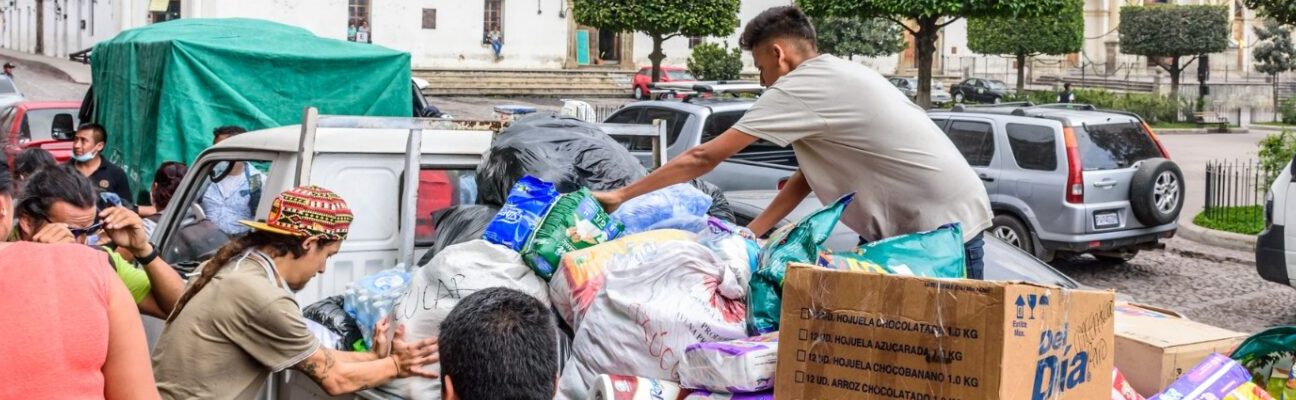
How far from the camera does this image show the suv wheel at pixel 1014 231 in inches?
453

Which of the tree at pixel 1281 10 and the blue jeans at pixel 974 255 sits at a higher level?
the tree at pixel 1281 10

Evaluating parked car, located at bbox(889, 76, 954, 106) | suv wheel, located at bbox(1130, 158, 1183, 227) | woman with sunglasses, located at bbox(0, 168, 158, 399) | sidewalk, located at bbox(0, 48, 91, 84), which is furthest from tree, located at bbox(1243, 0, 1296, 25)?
sidewalk, located at bbox(0, 48, 91, 84)

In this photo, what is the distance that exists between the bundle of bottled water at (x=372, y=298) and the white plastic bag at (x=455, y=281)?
0.10m

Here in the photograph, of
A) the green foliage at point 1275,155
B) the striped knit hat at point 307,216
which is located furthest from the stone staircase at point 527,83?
the striped knit hat at point 307,216

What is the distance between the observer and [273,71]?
41.8ft

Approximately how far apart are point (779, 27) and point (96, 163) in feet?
21.1

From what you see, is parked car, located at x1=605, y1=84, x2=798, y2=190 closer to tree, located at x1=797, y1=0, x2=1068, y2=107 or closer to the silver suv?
the silver suv

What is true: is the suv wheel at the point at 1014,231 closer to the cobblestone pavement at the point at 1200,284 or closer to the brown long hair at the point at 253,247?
the cobblestone pavement at the point at 1200,284

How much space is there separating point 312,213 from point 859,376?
1.71 m

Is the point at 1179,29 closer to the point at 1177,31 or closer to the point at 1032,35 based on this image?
the point at 1177,31

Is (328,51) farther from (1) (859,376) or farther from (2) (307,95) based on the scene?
(1) (859,376)

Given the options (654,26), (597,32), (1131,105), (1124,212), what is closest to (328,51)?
(1124,212)

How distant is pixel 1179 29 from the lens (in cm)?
4300

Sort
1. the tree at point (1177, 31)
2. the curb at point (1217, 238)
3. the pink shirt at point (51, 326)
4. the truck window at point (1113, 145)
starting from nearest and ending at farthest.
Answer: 1. the pink shirt at point (51, 326)
2. the truck window at point (1113, 145)
3. the curb at point (1217, 238)
4. the tree at point (1177, 31)
